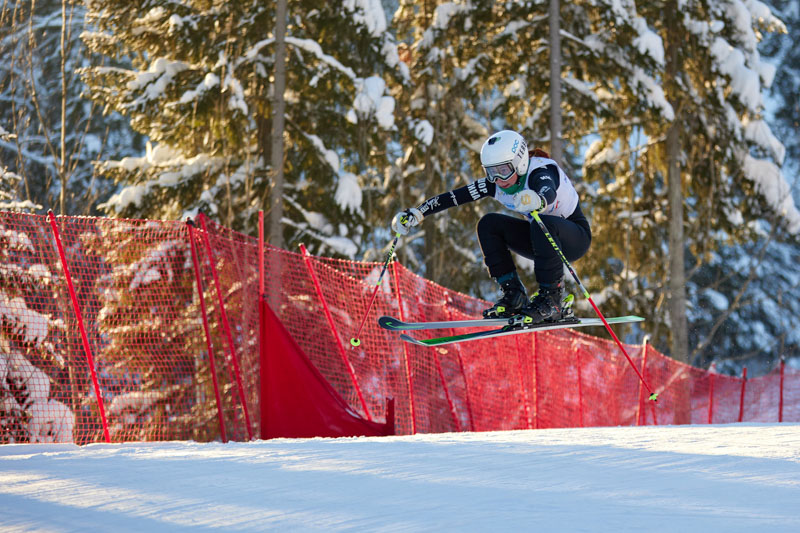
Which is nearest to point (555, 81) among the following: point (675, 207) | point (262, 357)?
point (675, 207)

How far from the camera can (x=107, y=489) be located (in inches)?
160

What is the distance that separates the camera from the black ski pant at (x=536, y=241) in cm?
566

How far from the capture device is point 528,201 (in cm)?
527

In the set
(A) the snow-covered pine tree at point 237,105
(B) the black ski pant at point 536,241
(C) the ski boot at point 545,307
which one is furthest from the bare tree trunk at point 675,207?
(C) the ski boot at point 545,307

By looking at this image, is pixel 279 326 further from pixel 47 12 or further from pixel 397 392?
pixel 47 12

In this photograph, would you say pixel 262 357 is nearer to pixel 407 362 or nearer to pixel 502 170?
pixel 407 362

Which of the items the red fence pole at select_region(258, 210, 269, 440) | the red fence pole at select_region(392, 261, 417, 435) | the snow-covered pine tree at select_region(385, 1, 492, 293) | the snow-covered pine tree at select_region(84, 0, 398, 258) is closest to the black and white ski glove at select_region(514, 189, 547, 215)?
the red fence pole at select_region(258, 210, 269, 440)

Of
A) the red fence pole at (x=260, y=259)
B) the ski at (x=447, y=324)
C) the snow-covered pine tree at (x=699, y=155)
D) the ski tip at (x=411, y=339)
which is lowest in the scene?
the ski tip at (x=411, y=339)

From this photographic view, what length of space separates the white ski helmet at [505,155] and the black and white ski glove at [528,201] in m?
0.36

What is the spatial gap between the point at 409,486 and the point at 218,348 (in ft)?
21.9

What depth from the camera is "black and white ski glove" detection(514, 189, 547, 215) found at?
17.3ft

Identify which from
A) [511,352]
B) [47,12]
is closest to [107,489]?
[511,352]

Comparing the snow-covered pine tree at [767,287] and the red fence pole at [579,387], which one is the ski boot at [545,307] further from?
the snow-covered pine tree at [767,287]

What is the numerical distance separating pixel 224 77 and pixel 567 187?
25.4 feet
